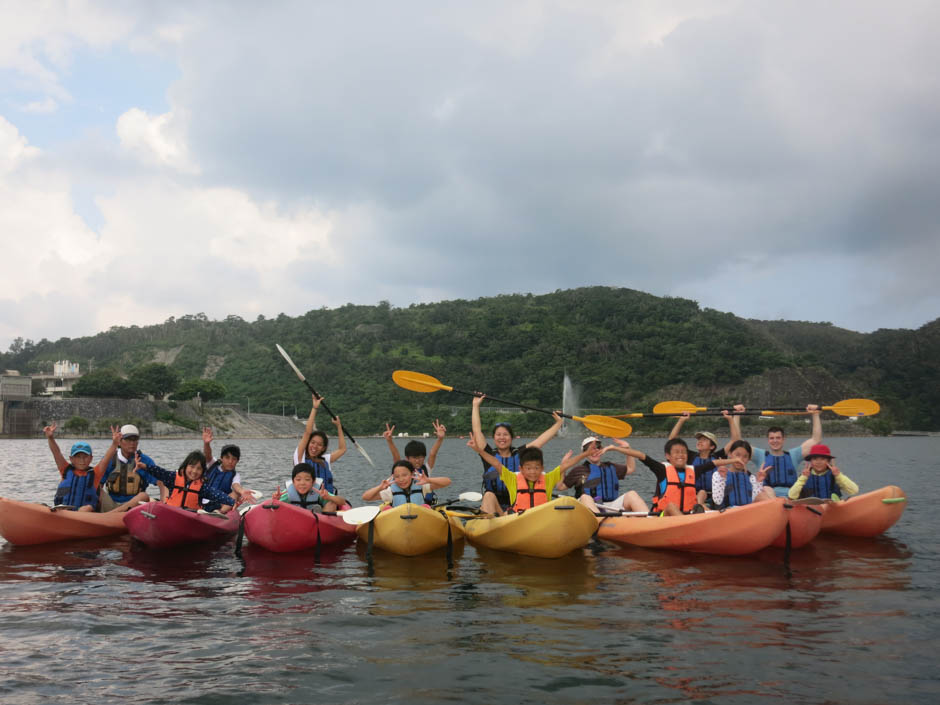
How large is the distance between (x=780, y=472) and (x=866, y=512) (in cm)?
133

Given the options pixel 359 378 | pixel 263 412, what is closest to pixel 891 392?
pixel 359 378

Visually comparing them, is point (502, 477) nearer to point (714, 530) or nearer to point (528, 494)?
point (528, 494)

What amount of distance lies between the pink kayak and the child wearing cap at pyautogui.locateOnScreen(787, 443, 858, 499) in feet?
27.2

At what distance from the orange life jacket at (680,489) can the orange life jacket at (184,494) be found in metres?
6.79

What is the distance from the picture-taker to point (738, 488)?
34.6ft

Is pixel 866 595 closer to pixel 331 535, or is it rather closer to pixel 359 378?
pixel 331 535

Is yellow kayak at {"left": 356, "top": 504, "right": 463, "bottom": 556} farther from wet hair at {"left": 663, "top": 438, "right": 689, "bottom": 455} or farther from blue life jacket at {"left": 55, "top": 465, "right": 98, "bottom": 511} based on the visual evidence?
blue life jacket at {"left": 55, "top": 465, "right": 98, "bottom": 511}

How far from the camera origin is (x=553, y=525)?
8.89 meters

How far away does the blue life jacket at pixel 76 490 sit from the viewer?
10.7 m

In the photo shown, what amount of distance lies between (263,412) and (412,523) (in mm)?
95642

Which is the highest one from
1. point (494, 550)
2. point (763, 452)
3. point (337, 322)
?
point (337, 322)

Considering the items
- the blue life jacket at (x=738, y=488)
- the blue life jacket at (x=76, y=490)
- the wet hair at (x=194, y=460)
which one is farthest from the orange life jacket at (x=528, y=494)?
the blue life jacket at (x=76, y=490)

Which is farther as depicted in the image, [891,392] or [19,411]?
[891,392]

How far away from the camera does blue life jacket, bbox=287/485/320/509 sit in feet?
33.9
